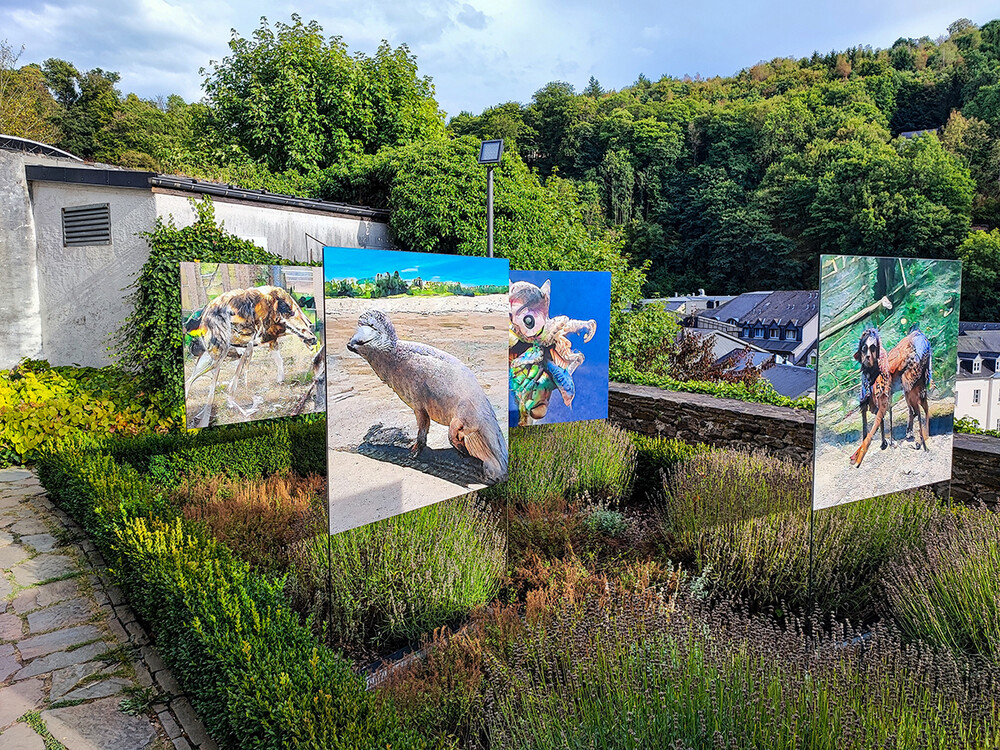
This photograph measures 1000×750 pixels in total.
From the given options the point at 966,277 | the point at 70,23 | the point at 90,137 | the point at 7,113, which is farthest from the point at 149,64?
the point at 966,277

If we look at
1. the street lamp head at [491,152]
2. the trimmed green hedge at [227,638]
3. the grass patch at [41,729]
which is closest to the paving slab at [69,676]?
the grass patch at [41,729]

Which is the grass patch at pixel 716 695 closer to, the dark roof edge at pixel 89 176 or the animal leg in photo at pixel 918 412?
the animal leg in photo at pixel 918 412

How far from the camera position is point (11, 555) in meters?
4.77

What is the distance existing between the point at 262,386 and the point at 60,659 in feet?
10.8

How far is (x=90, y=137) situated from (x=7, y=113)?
10.1 m

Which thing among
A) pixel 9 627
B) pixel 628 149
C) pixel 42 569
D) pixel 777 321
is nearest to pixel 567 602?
pixel 9 627

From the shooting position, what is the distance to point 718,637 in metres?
2.52

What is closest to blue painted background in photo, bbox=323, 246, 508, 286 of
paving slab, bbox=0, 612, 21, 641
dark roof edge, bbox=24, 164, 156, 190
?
paving slab, bbox=0, 612, 21, 641

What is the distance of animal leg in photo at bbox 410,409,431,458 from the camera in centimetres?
346

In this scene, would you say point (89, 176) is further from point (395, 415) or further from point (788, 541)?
point (788, 541)

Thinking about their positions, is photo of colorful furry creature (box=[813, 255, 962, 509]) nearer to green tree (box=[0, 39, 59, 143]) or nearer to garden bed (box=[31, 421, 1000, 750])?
garden bed (box=[31, 421, 1000, 750])

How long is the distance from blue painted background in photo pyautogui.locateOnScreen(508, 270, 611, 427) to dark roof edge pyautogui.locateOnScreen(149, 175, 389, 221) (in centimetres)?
513

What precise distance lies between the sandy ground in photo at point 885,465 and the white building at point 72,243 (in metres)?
6.93

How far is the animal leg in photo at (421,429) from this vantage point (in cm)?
346
